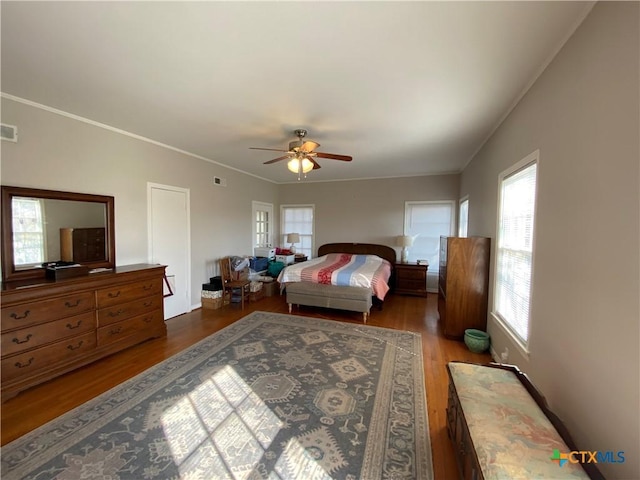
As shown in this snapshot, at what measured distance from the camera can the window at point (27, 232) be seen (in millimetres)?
2400

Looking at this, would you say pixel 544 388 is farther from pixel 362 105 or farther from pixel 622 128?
pixel 362 105

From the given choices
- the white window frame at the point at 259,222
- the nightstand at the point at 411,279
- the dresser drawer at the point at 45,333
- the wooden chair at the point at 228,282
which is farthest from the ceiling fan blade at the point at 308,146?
the nightstand at the point at 411,279

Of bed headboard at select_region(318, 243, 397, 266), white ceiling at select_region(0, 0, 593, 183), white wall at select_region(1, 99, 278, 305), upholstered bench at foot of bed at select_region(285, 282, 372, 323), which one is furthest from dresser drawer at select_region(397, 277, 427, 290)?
Result: white wall at select_region(1, 99, 278, 305)

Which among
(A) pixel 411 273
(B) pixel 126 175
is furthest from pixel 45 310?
(A) pixel 411 273

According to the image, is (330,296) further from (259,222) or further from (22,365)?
(22,365)

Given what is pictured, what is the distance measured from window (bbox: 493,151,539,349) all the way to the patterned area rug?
3.45 feet

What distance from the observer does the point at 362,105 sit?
2490mm

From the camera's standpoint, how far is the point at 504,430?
3.88 feet

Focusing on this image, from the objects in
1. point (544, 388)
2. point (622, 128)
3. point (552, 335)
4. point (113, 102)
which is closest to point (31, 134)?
point (113, 102)

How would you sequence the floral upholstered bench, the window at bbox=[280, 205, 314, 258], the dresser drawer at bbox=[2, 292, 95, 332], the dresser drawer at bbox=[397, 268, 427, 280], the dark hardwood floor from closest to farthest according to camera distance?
1. the floral upholstered bench
2. the dark hardwood floor
3. the dresser drawer at bbox=[2, 292, 95, 332]
4. the dresser drawer at bbox=[397, 268, 427, 280]
5. the window at bbox=[280, 205, 314, 258]

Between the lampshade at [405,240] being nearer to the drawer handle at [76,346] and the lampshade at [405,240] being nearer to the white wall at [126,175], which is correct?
the white wall at [126,175]

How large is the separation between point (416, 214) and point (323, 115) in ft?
12.7

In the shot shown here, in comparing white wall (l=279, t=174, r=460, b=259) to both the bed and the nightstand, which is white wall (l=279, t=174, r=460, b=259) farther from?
the bed

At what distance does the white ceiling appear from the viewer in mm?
1428
